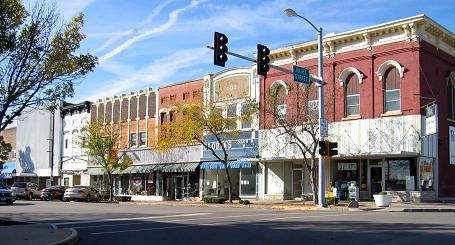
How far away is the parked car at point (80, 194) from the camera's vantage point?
4491cm

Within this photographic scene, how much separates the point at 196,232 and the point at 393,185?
20932 millimetres

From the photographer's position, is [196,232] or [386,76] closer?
[196,232]

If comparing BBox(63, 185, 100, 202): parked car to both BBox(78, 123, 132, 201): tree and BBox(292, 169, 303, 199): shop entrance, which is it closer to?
BBox(78, 123, 132, 201): tree

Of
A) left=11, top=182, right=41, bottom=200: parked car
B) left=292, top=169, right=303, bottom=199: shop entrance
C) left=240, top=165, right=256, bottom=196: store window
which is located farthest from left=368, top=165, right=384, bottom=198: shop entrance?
left=11, top=182, right=41, bottom=200: parked car

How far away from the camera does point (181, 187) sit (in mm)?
47125

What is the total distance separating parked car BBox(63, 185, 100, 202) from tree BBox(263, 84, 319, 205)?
1610 centimetres

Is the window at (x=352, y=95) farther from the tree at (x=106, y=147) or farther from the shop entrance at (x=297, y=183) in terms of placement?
the tree at (x=106, y=147)

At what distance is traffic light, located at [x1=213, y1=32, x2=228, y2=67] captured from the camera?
2097 centimetres

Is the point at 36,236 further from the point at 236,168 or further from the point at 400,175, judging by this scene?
the point at 236,168

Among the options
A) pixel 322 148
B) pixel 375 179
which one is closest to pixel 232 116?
pixel 375 179

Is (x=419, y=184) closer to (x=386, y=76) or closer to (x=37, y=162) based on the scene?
(x=386, y=76)

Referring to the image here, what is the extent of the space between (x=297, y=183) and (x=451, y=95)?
1192cm

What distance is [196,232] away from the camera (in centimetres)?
1609

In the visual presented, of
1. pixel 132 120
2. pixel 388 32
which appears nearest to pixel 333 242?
pixel 388 32
